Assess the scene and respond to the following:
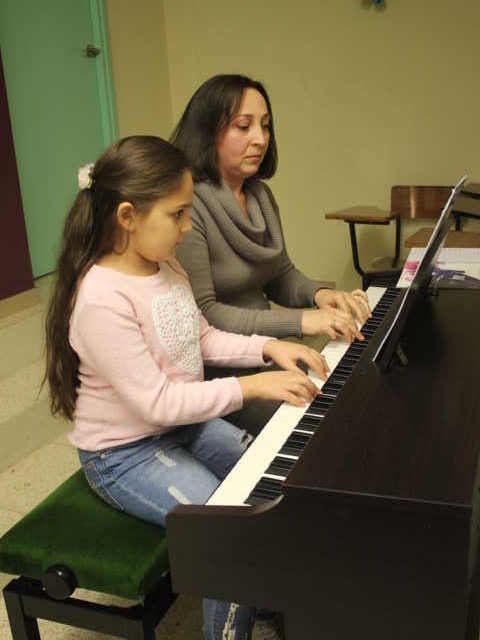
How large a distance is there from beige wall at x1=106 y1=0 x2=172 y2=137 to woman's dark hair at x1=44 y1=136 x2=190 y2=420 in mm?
2800

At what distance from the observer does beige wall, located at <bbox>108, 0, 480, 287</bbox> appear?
143 inches

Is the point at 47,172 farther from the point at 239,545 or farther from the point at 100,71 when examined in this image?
the point at 239,545

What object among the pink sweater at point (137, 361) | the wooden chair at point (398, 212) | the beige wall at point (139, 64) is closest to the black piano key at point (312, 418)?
the pink sweater at point (137, 361)

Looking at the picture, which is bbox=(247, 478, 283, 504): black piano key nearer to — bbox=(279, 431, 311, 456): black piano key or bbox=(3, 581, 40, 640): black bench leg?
bbox=(279, 431, 311, 456): black piano key

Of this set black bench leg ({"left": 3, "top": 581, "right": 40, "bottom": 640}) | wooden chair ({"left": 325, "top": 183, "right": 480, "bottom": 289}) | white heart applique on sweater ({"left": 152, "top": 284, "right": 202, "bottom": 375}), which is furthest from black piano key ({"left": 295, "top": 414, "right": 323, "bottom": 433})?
wooden chair ({"left": 325, "top": 183, "right": 480, "bottom": 289})

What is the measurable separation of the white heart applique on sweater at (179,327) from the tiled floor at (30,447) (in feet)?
2.52

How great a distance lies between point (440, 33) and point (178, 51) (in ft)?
5.18

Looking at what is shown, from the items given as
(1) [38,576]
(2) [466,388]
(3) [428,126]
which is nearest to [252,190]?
(2) [466,388]

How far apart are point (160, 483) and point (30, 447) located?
1485mm

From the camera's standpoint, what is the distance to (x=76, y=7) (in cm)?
355

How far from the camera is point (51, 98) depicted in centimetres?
340

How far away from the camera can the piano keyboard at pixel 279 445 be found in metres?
0.97

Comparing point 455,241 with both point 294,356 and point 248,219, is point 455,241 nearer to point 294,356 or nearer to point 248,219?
point 248,219

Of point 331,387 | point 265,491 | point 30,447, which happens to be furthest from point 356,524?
point 30,447
